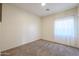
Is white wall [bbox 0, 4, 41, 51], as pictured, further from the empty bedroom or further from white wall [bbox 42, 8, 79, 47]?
white wall [bbox 42, 8, 79, 47]

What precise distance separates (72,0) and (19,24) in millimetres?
1559

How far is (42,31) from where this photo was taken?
1.82 meters

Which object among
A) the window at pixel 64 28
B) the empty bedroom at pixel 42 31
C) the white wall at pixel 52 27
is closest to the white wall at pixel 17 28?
the empty bedroom at pixel 42 31

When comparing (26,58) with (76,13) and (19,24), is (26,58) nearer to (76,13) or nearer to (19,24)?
(19,24)

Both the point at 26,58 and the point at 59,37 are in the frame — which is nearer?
the point at 26,58

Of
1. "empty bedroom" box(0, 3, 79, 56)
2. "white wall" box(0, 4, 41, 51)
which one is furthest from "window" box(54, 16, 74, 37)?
"white wall" box(0, 4, 41, 51)

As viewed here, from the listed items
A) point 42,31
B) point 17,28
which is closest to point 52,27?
point 42,31

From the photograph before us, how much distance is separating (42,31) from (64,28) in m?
0.52

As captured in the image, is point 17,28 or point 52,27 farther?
point 17,28

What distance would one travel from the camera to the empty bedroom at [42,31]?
1.80 m

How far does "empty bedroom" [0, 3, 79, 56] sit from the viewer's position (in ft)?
5.91

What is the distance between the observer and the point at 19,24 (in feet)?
7.32

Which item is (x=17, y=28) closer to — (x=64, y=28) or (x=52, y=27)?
(x=52, y=27)

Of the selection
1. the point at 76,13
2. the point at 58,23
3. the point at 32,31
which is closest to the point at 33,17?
the point at 32,31
